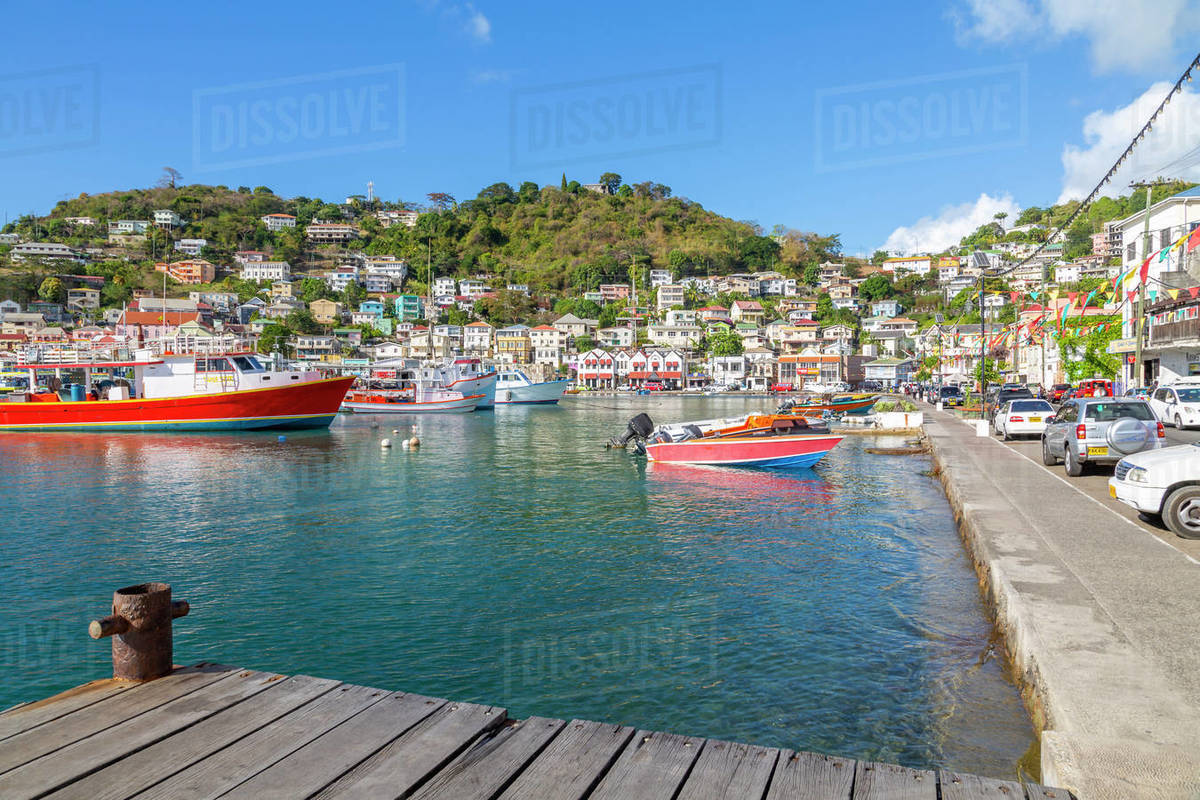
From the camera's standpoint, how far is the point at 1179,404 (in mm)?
26906

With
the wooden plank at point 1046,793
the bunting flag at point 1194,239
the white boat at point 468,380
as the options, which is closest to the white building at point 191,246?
the white boat at point 468,380

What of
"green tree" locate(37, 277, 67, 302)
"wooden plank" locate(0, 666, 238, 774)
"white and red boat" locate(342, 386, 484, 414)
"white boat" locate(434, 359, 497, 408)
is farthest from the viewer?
"green tree" locate(37, 277, 67, 302)

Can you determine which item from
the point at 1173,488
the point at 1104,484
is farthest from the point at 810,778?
the point at 1104,484

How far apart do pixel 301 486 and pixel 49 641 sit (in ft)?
45.9

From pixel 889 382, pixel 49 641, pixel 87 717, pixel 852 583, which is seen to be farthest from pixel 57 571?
pixel 889 382

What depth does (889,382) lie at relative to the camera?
124 metres

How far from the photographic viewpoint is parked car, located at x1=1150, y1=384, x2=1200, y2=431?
1036 inches

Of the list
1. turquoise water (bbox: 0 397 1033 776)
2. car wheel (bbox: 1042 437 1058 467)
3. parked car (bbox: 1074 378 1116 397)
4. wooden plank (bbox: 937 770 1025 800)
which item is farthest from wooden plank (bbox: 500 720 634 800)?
parked car (bbox: 1074 378 1116 397)

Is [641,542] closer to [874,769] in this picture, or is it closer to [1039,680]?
[1039,680]

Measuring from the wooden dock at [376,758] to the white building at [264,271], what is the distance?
197m

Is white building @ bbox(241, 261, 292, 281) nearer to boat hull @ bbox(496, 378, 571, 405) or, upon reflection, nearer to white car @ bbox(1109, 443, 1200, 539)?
boat hull @ bbox(496, 378, 571, 405)

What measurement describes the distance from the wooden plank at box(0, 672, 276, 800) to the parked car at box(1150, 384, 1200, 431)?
29.0 metres

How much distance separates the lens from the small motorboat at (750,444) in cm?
2533

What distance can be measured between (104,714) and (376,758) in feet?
5.78
